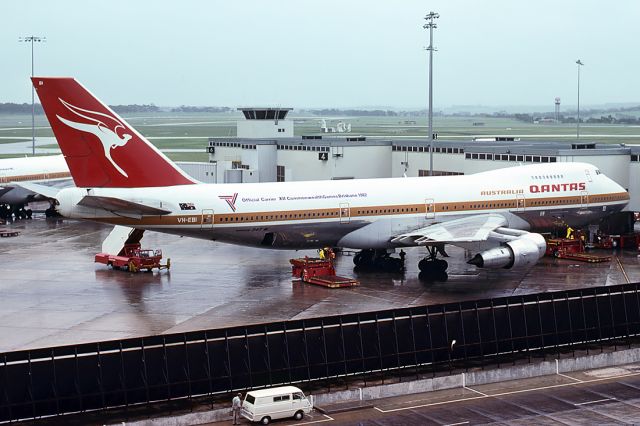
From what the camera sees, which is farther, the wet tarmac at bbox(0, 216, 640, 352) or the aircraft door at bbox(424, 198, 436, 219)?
the aircraft door at bbox(424, 198, 436, 219)

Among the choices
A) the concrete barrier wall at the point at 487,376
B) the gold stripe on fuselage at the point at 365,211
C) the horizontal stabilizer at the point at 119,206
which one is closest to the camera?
the concrete barrier wall at the point at 487,376

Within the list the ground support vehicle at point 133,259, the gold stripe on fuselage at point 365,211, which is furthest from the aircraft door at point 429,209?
the ground support vehicle at point 133,259

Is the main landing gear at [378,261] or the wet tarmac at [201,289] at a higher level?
the main landing gear at [378,261]

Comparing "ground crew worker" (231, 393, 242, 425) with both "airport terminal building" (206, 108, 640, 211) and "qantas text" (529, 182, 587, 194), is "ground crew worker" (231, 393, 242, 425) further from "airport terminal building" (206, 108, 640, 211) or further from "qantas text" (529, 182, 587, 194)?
"airport terminal building" (206, 108, 640, 211)

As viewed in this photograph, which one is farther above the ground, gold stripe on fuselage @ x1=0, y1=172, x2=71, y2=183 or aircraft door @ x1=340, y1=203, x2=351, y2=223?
gold stripe on fuselage @ x1=0, y1=172, x2=71, y2=183

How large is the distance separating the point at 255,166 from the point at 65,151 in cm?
3848

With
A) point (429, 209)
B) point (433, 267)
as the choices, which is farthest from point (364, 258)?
point (429, 209)

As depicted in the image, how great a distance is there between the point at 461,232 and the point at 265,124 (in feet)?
164

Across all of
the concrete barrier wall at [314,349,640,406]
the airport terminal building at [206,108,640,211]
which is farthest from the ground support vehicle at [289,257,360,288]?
the airport terminal building at [206,108,640,211]

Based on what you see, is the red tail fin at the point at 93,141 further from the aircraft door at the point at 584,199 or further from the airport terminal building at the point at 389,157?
the airport terminal building at the point at 389,157

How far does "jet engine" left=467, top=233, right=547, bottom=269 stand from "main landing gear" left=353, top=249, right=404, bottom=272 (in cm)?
750

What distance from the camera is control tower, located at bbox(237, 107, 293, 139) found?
319ft

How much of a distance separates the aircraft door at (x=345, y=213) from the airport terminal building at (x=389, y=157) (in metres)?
18.2

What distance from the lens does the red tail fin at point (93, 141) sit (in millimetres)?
46375
